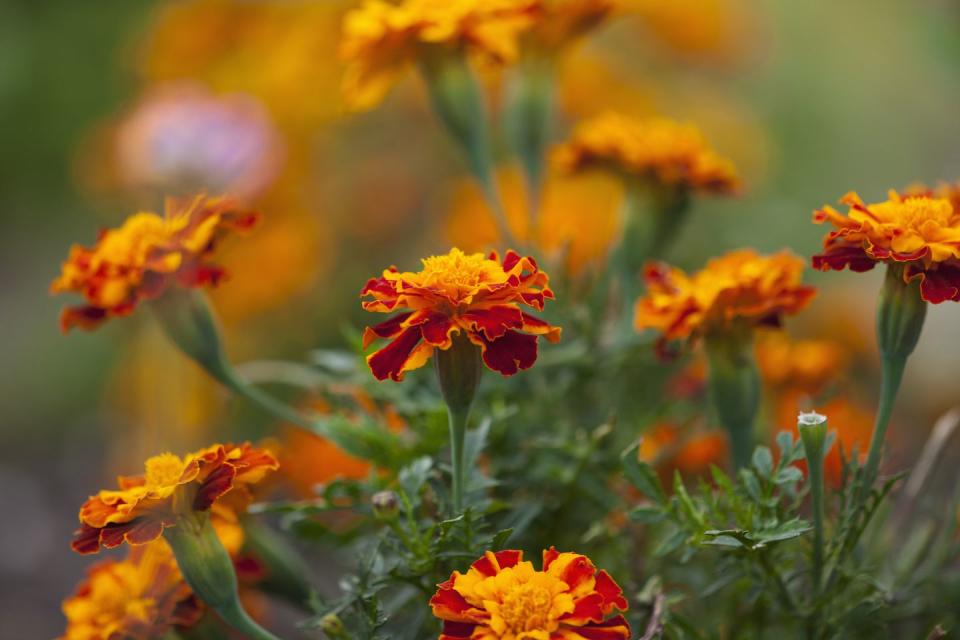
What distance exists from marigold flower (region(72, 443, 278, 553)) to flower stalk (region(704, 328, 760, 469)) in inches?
12.8

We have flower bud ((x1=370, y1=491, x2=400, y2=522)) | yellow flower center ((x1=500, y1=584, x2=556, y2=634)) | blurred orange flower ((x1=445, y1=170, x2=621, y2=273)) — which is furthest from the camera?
blurred orange flower ((x1=445, y1=170, x2=621, y2=273))

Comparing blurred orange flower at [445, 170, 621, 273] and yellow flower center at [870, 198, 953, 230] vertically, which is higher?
yellow flower center at [870, 198, 953, 230]

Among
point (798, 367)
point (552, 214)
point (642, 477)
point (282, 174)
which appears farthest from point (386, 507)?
point (282, 174)

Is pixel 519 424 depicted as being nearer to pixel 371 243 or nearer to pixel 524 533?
pixel 524 533

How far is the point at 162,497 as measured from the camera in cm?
63

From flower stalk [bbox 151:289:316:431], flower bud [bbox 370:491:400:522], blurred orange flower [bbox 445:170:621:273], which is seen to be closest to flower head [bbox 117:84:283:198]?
blurred orange flower [bbox 445:170:621:273]

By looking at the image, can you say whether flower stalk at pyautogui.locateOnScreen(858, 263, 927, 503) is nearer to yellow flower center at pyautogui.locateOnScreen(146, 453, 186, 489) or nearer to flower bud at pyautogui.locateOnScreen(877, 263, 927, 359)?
flower bud at pyautogui.locateOnScreen(877, 263, 927, 359)

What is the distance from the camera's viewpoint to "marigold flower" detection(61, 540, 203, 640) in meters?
0.73

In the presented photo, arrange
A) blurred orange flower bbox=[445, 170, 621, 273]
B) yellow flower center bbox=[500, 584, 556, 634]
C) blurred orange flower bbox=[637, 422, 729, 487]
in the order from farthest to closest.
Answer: blurred orange flower bbox=[445, 170, 621, 273]
blurred orange flower bbox=[637, 422, 729, 487]
yellow flower center bbox=[500, 584, 556, 634]

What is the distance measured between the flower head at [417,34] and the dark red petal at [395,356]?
1.09 feet

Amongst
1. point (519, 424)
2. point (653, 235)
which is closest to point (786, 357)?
point (653, 235)

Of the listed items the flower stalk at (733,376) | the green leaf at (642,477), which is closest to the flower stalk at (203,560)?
the green leaf at (642,477)

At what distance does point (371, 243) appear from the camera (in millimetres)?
2439

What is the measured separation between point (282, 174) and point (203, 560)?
1690 millimetres
